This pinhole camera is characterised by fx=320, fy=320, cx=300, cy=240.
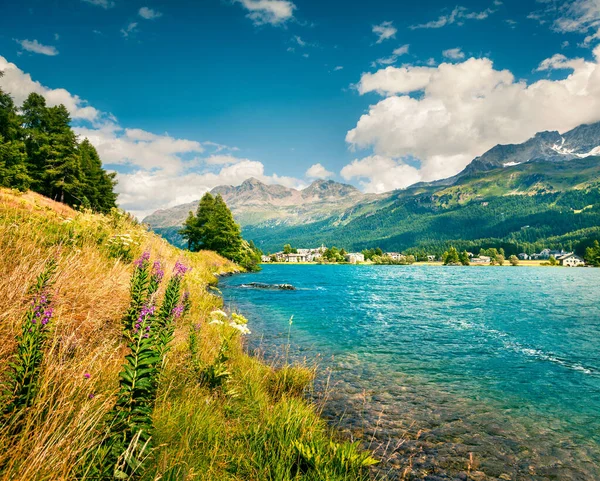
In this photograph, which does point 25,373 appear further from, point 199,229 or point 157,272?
point 199,229

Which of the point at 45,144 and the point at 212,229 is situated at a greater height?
the point at 45,144

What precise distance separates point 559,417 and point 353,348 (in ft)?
21.9

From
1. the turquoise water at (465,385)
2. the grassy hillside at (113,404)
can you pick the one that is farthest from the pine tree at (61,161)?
the grassy hillside at (113,404)

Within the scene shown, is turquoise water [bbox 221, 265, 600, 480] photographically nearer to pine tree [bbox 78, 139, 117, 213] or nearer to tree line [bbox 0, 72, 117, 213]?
tree line [bbox 0, 72, 117, 213]

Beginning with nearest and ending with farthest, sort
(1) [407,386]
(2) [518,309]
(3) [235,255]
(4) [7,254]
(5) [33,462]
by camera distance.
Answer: (5) [33,462]
(4) [7,254]
(1) [407,386]
(2) [518,309]
(3) [235,255]

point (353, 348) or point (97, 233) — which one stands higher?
point (97, 233)

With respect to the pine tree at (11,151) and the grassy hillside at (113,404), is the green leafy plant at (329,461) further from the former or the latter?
the pine tree at (11,151)

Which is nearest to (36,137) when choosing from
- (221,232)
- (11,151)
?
(11,151)

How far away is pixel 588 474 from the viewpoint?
555 centimetres

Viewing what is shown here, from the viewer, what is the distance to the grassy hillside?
2607 millimetres

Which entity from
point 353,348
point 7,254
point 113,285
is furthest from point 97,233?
point 353,348

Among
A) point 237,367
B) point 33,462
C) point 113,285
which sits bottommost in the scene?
point 237,367

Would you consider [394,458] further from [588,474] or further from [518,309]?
[518,309]

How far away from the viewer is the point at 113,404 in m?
3.72
